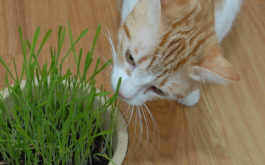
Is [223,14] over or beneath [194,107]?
over

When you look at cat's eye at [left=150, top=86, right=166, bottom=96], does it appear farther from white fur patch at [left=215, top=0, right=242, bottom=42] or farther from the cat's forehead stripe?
white fur patch at [left=215, top=0, right=242, bottom=42]

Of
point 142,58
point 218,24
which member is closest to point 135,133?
point 142,58

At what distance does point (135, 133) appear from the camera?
92cm

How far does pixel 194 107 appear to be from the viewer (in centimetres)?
99

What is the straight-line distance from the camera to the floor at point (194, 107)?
2.95 feet

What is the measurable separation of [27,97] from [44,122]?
7cm

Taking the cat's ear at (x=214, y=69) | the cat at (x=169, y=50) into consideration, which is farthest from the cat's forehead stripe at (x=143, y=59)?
the cat's ear at (x=214, y=69)

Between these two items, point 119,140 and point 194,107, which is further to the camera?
point 194,107

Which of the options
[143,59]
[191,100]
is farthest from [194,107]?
[143,59]

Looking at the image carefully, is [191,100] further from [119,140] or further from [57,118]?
[57,118]

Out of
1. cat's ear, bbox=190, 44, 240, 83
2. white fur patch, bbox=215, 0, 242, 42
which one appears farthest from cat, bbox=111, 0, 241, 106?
white fur patch, bbox=215, 0, 242, 42

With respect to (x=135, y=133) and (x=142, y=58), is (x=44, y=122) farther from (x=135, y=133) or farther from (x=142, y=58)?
(x=135, y=133)

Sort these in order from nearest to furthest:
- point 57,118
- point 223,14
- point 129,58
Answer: point 57,118
point 129,58
point 223,14

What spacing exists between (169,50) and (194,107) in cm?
36
